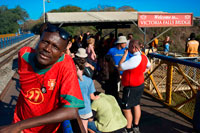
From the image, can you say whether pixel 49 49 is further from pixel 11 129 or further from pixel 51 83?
pixel 11 129

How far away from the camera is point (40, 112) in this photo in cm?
135

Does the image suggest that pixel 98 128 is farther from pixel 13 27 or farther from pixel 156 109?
pixel 13 27

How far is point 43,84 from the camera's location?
1323mm

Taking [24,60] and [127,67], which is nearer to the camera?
[24,60]

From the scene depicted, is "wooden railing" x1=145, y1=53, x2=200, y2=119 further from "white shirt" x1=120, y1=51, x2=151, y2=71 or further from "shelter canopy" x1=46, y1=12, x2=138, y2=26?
"shelter canopy" x1=46, y1=12, x2=138, y2=26

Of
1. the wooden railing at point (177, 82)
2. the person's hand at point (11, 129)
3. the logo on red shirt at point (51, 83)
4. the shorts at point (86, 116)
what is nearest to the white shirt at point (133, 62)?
the shorts at point (86, 116)

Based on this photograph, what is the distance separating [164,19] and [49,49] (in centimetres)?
739

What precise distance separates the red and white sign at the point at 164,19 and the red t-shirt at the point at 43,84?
6448 millimetres

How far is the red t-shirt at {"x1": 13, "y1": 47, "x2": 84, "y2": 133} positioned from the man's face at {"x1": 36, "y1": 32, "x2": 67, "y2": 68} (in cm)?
4

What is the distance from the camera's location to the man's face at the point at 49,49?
1.31 metres

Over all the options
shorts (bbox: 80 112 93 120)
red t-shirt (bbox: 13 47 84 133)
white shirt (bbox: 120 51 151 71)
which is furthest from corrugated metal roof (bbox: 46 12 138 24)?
red t-shirt (bbox: 13 47 84 133)

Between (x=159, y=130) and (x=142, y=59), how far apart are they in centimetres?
150

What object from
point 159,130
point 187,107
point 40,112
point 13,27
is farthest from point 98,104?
point 13,27

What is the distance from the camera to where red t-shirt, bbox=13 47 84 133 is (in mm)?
1256
